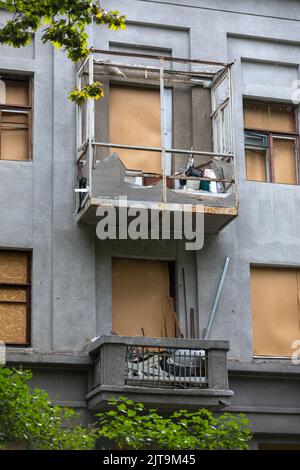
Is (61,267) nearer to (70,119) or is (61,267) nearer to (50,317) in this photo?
(50,317)

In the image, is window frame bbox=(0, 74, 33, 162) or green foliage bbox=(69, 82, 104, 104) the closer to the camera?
green foliage bbox=(69, 82, 104, 104)

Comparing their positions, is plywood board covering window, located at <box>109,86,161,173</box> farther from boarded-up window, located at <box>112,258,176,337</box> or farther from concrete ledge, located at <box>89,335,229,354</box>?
concrete ledge, located at <box>89,335,229,354</box>

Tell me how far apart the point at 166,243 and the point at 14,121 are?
3.87m

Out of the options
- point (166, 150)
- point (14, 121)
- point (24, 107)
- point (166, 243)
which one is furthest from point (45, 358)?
point (24, 107)

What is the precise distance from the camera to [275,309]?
2275 centimetres

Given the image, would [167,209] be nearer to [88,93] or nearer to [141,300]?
[141,300]

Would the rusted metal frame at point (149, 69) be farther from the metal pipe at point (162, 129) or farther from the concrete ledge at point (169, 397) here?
the concrete ledge at point (169, 397)

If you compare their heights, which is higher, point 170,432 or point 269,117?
point 269,117

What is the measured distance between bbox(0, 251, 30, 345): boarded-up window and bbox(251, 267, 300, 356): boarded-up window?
4561mm

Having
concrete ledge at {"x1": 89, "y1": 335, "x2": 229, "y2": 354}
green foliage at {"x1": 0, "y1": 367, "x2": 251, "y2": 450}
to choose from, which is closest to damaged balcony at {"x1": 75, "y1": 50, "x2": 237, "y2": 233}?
concrete ledge at {"x1": 89, "y1": 335, "x2": 229, "y2": 354}

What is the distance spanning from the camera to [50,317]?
2127cm

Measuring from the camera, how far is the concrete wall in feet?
70.4

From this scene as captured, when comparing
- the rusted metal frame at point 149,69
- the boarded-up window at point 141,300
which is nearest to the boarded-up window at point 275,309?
the boarded-up window at point 141,300

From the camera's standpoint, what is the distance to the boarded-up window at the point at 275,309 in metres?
22.5
